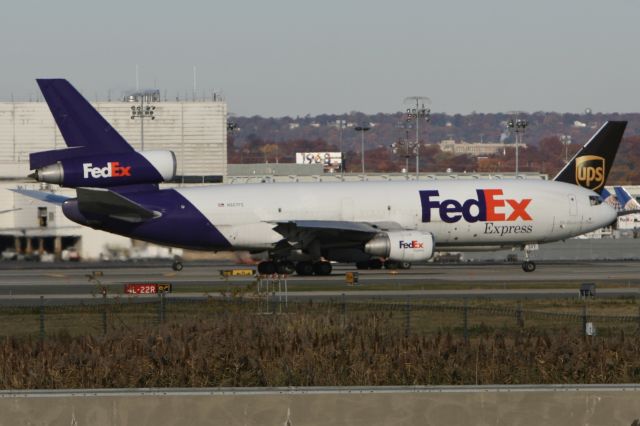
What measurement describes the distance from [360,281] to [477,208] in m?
8.98

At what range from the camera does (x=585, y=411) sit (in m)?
16.5

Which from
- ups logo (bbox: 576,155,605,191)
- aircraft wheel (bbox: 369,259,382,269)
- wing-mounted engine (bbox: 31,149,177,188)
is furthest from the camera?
ups logo (bbox: 576,155,605,191)

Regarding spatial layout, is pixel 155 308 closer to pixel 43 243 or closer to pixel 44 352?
pixel 44 352

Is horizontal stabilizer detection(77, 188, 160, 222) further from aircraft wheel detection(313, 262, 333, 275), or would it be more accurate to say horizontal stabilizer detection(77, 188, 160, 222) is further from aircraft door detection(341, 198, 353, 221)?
aircraft door detection(341, 198, 353, 221)

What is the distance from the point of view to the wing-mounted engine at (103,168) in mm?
54156

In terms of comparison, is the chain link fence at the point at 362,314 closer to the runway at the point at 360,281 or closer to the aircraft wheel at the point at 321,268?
the runway at the point at 360,281

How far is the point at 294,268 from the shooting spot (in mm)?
57406

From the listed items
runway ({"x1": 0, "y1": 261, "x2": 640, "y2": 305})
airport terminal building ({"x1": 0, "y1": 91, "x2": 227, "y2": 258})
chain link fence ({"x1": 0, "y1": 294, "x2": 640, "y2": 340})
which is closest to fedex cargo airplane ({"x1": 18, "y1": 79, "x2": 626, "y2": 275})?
runway ({"x1": 0, "y1": 261, "x2": 640, "y2": 305})

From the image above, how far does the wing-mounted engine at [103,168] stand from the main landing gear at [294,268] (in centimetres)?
643

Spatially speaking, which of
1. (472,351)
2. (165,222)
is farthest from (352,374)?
(165,222)

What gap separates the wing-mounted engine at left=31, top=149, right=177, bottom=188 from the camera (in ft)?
178

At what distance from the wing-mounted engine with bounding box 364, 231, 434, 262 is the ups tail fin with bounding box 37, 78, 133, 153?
13169 millimetres

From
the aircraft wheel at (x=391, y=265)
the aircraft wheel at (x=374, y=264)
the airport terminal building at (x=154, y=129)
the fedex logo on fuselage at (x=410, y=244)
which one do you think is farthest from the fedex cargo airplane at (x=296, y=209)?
the airport terminal building at (x=154, y=129)

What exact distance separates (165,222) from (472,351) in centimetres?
3597
